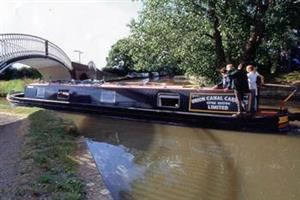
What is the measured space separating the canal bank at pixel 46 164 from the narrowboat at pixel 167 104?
149 inches

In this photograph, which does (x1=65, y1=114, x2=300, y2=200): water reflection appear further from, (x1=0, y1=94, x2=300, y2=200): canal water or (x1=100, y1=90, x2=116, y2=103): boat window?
(x1=100, y1=90, x2=116, y2=103): boat window

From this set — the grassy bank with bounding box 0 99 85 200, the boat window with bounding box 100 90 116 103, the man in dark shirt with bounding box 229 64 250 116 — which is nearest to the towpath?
the grassy bank with bounding box 0 99 85 200

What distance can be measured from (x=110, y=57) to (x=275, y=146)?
55.8 meters

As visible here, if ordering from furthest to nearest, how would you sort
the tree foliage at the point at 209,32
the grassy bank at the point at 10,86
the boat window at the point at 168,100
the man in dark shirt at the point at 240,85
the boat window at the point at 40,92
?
the grassy bank at the point at 10,86 < the boat window at the point at 40,92 < the tree foliage at the point at 209,32 < the boat window at the point at 168,100 < the man in dark shirt at the point at 240,85

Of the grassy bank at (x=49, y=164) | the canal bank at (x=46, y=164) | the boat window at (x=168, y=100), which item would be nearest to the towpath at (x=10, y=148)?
the canal bank at (x=46, y=164)

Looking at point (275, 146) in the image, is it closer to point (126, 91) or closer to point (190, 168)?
point (190, 168)

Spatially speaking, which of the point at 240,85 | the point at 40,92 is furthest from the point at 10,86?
the point at 240,85

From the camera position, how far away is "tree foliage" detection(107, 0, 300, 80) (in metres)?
20.6

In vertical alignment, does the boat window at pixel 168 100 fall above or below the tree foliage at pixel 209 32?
below

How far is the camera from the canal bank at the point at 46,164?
262 inches

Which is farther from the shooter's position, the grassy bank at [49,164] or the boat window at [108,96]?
the boat window at [108,96]

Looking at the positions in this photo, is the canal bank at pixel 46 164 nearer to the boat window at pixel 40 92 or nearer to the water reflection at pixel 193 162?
the water reflection at pixel 193 162

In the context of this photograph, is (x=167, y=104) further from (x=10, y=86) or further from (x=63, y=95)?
(x=10, y=86)

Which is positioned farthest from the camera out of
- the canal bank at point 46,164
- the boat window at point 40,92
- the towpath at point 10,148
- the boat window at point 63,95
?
the boat window at point 40,92
